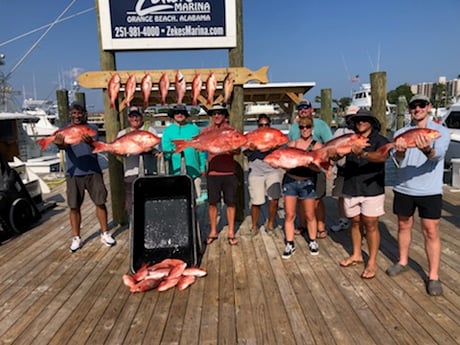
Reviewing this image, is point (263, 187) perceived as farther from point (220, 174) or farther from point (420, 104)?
point (420, 104)

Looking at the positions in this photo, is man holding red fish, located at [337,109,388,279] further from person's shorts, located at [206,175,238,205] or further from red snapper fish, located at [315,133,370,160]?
person's shorts, located at [206,175,238,205]

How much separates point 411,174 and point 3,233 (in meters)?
5.32

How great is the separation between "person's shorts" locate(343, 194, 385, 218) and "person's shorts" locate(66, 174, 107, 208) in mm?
2992

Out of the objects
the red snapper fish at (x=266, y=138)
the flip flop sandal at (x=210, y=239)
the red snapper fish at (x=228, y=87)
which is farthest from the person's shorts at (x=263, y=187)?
the red snapper fish at (x=228, y=87)

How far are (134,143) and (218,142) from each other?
909 millimetres

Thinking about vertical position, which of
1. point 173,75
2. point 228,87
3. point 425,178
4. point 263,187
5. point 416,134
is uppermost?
point 173,75

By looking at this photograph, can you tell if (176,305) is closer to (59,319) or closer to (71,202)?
(59,319)

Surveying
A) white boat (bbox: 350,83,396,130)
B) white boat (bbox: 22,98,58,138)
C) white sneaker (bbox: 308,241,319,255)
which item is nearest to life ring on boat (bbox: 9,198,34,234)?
white sneaker (bbox: 308,241,319,255)

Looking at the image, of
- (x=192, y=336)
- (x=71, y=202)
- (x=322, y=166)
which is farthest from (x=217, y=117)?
(x=192, y=336)

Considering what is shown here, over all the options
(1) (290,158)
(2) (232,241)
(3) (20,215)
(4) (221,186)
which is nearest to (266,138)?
(1) (290,158)

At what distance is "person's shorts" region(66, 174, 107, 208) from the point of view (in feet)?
14.4

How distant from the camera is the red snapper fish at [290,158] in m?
3.62

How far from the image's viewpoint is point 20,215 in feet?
17.6

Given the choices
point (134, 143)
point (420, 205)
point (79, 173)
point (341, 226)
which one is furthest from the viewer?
point (341, 226)
